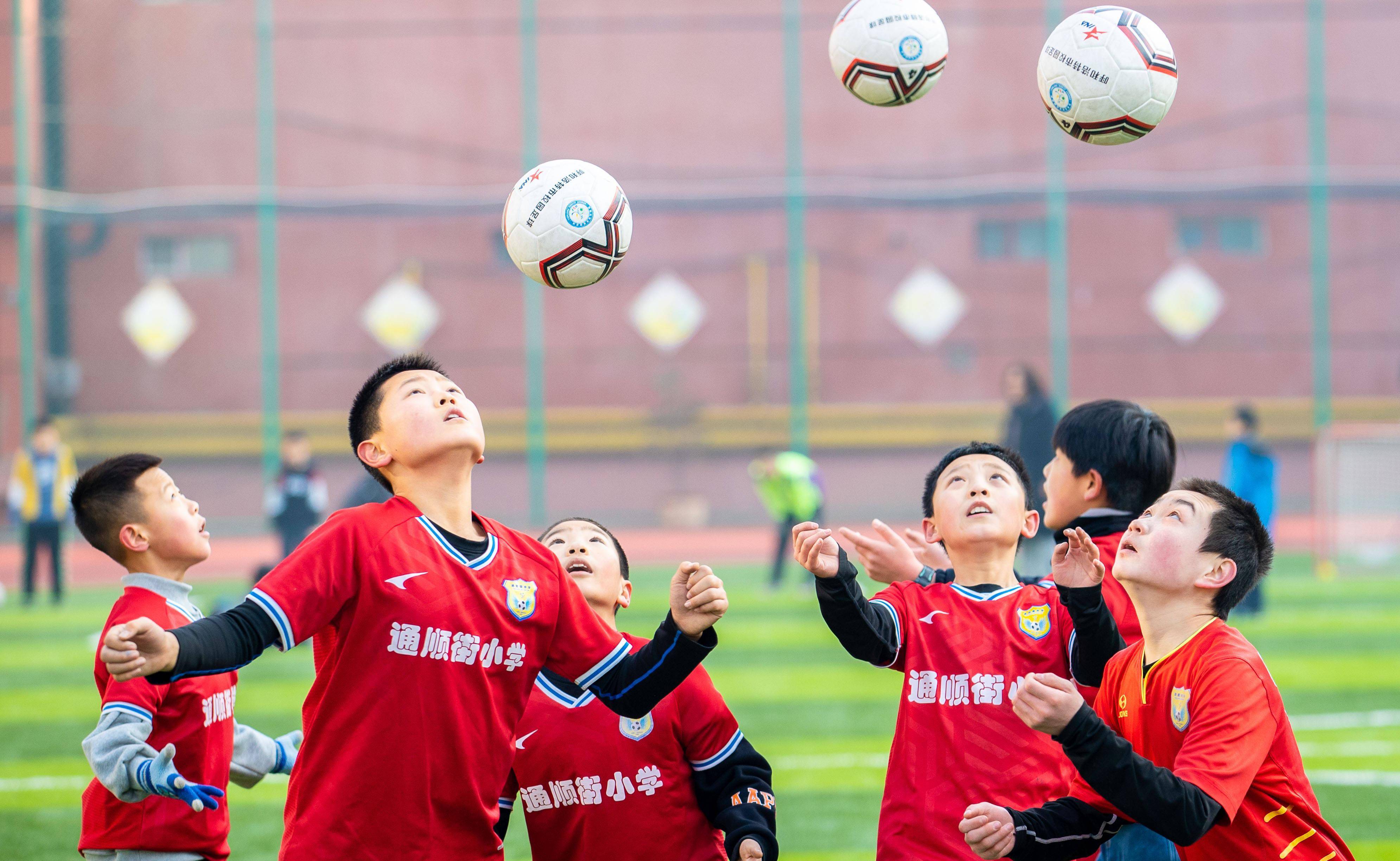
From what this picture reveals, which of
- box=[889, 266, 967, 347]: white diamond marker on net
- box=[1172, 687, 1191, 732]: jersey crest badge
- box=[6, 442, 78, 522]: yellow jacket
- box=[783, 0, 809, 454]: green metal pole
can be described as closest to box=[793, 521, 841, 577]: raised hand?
box=[1172, 687, 1191, 732]: jersey crest badge

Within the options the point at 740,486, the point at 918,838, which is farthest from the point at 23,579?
the point at 918,838

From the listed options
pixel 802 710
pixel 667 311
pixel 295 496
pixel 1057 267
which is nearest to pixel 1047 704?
pixel 802 710

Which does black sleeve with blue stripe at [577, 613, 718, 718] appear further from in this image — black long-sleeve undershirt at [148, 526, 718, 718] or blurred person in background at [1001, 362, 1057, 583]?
blurred person in background at [1001, 362, 1057, 583]

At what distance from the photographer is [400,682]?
2.92 meters

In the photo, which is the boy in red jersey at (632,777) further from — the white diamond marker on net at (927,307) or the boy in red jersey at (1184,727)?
the white diamond marker on net at (927,307)

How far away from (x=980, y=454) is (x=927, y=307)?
21.1m

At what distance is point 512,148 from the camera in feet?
77.7

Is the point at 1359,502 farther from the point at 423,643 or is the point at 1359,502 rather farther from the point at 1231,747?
the point at 423,643

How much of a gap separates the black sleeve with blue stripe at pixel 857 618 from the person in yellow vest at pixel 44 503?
12.9 m

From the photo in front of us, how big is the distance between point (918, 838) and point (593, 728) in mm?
883

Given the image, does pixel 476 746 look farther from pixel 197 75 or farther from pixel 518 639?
pixel 197 75

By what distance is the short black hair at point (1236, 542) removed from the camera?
3.09 metres

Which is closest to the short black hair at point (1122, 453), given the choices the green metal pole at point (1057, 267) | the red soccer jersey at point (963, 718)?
the red soccer jersey at point (963, 718)

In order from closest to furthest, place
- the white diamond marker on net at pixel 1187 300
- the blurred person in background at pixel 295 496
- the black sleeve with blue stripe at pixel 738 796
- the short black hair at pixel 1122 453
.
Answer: the black sleeve with blue stripe at pixel 738 796 → the short black hair at pixel 1122 453 → the blurred person in background at pixel 295 496 → the white diamond marker on net at pixel 1187 300
